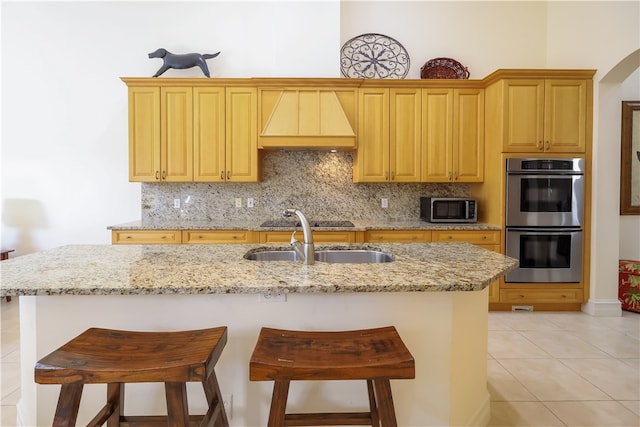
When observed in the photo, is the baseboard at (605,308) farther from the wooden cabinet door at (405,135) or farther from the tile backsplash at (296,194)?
the wooden cabinet door at (405,135)

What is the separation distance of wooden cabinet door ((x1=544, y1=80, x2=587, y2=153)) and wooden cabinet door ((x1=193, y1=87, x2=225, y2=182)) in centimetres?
324

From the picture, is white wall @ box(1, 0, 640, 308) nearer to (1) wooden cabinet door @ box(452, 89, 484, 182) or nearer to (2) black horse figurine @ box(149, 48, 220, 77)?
(2) black horse figurine @ box(149, 48, 220, 77)

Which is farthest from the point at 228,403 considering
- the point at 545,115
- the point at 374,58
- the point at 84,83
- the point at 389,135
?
the point at 84,83

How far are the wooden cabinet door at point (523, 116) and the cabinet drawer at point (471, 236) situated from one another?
84 centimetres

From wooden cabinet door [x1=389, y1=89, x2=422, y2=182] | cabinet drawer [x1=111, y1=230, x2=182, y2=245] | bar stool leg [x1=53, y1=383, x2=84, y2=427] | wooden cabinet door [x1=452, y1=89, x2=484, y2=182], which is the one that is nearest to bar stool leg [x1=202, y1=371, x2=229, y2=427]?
bar stool leg [x1=53, y1=383, x2=84, y2=427]

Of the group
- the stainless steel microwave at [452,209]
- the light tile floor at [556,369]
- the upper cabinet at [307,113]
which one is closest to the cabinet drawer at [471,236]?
the stainless steel microwave at [452,209]

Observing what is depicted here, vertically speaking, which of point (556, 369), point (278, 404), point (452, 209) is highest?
point (452, 209)

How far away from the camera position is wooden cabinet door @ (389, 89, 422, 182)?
3.83 m

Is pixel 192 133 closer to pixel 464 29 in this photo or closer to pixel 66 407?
pixel 66 407

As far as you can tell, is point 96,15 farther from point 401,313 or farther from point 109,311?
point 401,313

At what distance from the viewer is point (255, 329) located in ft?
5.10

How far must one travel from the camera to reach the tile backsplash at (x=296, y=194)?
13.5ft

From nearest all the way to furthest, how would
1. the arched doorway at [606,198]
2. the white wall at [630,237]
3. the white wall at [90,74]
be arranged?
the arched doorway at [606,198] < the white wall at [90,74] < the white wall at [630,237]

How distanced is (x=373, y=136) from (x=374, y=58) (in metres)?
1.02
